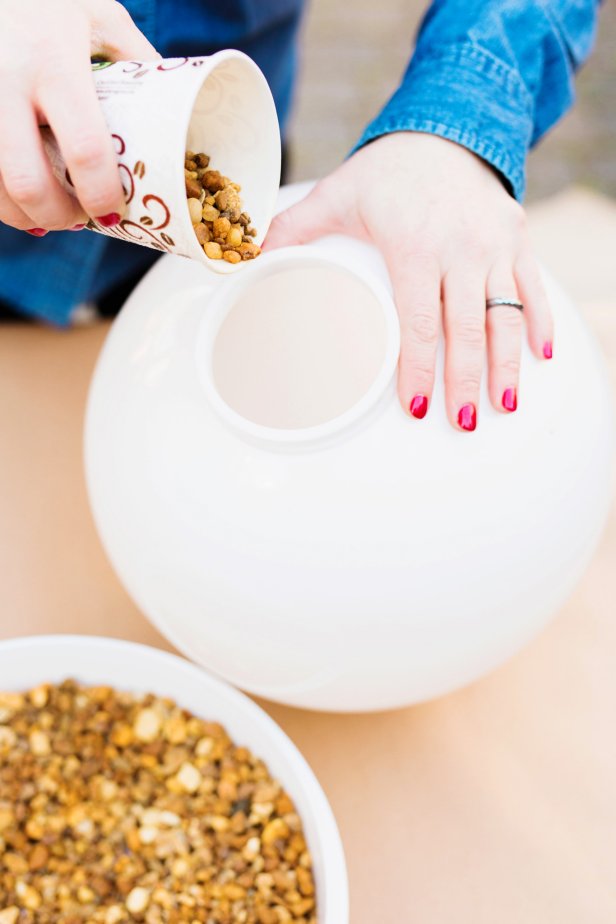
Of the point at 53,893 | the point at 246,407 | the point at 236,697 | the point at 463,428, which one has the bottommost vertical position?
the point at 53,893

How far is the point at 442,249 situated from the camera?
0.65 meters

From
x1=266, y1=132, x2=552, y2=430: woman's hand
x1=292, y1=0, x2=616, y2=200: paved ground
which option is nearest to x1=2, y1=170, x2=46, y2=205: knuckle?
x1=266, y1=132, x2=552, y2=430: woman's hand

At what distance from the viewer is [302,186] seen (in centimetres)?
76

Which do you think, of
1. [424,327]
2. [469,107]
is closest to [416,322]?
[424,327]

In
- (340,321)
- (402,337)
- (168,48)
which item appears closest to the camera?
(402,337)

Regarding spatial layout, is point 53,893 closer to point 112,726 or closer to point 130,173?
point 112,726

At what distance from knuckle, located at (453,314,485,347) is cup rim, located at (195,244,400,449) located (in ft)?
0.14

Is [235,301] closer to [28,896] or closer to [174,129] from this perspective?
[174,129]

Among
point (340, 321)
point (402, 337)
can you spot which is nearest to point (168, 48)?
point (340, 321)

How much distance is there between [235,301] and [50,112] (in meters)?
0.19

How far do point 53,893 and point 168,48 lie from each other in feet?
2.58

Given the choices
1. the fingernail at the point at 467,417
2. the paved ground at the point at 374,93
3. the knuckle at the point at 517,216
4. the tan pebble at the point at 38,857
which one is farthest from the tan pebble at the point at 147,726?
the paved ground at the point at 374,93

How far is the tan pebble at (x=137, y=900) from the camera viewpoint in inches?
26.5

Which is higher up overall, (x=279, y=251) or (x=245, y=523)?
(x=279, y=251)
